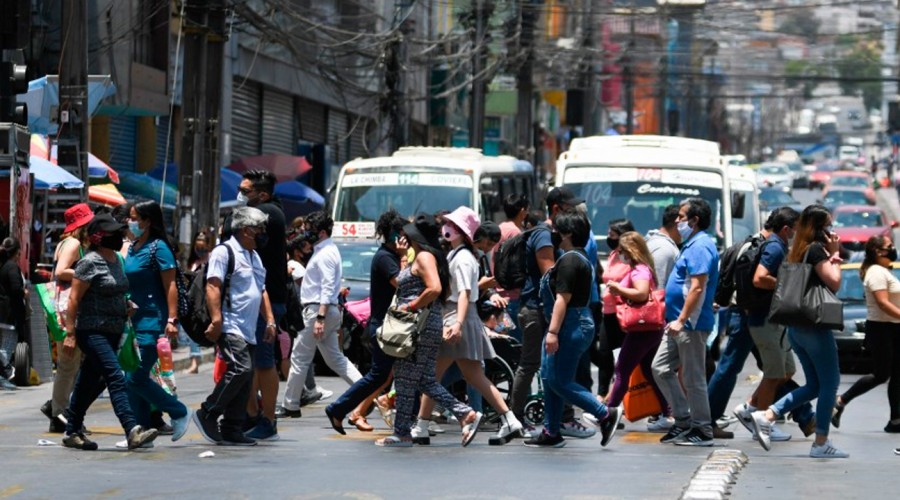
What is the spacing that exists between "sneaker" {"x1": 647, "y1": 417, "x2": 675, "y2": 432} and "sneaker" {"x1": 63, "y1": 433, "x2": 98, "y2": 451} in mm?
4378

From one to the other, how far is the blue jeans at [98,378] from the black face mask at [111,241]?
1.83 ft

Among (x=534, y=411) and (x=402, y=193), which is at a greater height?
(x=402, y=193)

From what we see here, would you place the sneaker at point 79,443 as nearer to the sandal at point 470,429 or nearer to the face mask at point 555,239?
the sandal at point 470,429

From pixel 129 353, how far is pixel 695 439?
3967 millimetres

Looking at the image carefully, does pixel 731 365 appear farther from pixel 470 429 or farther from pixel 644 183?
pixel 644 183

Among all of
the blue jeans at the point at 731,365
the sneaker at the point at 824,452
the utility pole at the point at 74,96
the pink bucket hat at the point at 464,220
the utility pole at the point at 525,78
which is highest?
the utility pole at the point at 525,78

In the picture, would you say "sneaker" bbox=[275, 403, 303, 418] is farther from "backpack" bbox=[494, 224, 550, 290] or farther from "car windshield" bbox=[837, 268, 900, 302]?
"car windshield" bbox=[837, 268, 900, 302]

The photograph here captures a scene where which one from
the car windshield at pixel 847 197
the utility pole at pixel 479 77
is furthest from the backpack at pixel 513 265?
the car windshield at pixel 847 197

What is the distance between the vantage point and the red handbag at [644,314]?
12.9m

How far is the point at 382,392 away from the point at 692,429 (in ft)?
9.78

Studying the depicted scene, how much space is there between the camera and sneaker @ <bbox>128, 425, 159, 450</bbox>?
38.3 ft

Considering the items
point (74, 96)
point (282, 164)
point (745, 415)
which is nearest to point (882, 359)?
point (745, 415)

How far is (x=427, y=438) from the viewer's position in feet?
41.0

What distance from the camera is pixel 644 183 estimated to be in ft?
76.6
